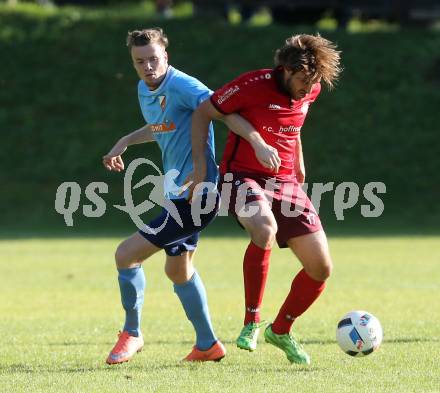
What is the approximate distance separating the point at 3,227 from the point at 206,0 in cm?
1018

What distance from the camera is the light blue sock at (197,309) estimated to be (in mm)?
6473

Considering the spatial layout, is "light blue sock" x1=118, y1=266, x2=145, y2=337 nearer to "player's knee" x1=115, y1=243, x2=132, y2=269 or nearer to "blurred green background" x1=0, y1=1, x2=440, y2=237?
"player's knee" x1=115, y1=243, x2=132, y2=269

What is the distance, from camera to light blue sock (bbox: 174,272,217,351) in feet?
21.2

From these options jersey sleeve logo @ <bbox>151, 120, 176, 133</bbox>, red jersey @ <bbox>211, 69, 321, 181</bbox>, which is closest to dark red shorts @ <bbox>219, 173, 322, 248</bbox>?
red jersey @ <bbox>211, 69, 321, 181</bbox>

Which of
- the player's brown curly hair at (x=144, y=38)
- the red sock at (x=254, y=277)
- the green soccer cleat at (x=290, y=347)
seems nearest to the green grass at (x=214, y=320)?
the green soccer cleat at (x=290, y=347)

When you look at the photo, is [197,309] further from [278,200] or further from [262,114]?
[262,114]

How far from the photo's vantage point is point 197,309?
6488mm

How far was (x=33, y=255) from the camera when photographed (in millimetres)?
14758

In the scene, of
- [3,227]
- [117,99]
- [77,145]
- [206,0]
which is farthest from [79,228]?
[206,0]

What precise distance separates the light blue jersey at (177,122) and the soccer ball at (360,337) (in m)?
1.22

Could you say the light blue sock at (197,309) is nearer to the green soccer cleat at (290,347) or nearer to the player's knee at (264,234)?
the green soccer cleat at (290,347)

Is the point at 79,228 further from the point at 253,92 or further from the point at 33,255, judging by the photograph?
the point at 253,92

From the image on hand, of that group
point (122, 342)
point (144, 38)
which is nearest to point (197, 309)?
point (122, 342)

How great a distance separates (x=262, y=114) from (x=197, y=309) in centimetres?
128
